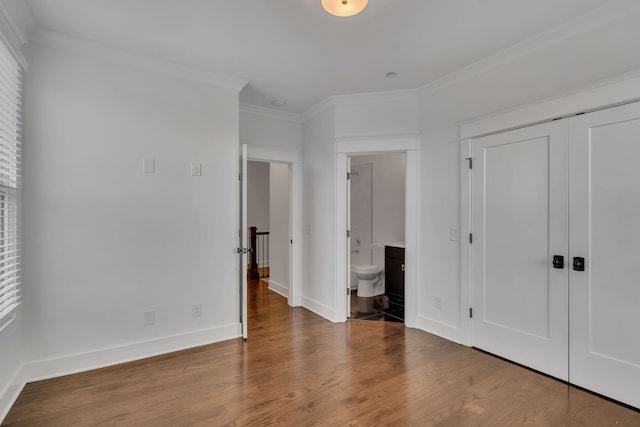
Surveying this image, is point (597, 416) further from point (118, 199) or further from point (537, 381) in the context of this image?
point (118, 199)

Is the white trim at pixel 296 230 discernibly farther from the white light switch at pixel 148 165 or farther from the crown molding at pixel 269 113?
the white light switch at pixel 148 165

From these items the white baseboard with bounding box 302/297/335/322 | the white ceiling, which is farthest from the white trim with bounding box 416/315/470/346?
the white ceiling

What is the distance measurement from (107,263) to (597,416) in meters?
3.83

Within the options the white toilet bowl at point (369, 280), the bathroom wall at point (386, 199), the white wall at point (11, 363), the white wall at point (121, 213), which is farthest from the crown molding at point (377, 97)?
the white wall at point (11, 363)

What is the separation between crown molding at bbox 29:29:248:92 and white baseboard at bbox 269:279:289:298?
3062 mm

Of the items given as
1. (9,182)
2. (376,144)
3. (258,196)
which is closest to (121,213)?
(9,182)

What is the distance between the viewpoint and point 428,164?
367 centimetres

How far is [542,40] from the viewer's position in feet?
8.54

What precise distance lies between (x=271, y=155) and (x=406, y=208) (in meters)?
1.94

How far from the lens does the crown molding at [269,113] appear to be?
169 inches

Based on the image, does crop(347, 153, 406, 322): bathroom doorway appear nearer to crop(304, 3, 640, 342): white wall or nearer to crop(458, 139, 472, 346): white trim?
crop(304, 3, 640, 342): white wall

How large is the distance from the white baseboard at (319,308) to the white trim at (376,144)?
1988 mm

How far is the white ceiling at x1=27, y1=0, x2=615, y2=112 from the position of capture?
226 centimetres

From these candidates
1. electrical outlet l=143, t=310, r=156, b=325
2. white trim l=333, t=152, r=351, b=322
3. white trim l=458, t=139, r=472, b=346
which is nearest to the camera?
electrical outlet l=143, t=310, r=156, b=325
